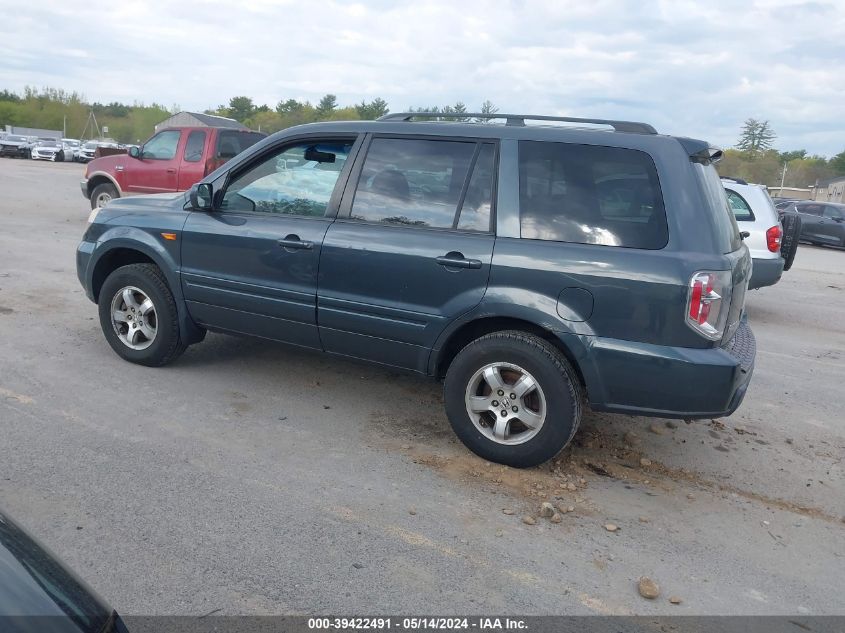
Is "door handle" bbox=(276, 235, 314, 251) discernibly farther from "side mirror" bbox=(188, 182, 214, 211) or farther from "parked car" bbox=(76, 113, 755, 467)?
"side mirror" bbox=(188, 182, 214, 211)

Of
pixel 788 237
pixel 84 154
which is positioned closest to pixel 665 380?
pixel 788 237

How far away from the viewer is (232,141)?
504 inches

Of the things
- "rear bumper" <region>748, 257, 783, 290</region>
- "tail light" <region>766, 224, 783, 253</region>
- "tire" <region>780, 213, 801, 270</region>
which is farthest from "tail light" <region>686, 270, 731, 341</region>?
"tire" <region>780, 213, 801, 270</region>

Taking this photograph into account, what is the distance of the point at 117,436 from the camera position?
171 inches

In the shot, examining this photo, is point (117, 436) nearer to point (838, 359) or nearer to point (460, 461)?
point (460, 461)

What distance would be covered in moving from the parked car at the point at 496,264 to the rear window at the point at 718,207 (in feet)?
0.06

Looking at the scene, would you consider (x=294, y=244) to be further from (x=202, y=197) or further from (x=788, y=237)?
(x=788, y=237)

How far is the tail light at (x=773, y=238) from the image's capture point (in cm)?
919

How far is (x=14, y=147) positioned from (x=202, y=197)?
46.4m

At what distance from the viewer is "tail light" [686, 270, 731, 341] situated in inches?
146

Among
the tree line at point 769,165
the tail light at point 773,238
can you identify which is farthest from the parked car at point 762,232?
the tree line at point 769,165

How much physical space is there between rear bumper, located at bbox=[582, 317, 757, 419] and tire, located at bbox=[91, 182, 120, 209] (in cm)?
1189

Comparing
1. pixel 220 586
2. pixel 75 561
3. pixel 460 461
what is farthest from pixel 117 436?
pixel 460 461

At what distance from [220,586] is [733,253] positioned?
315 cm
